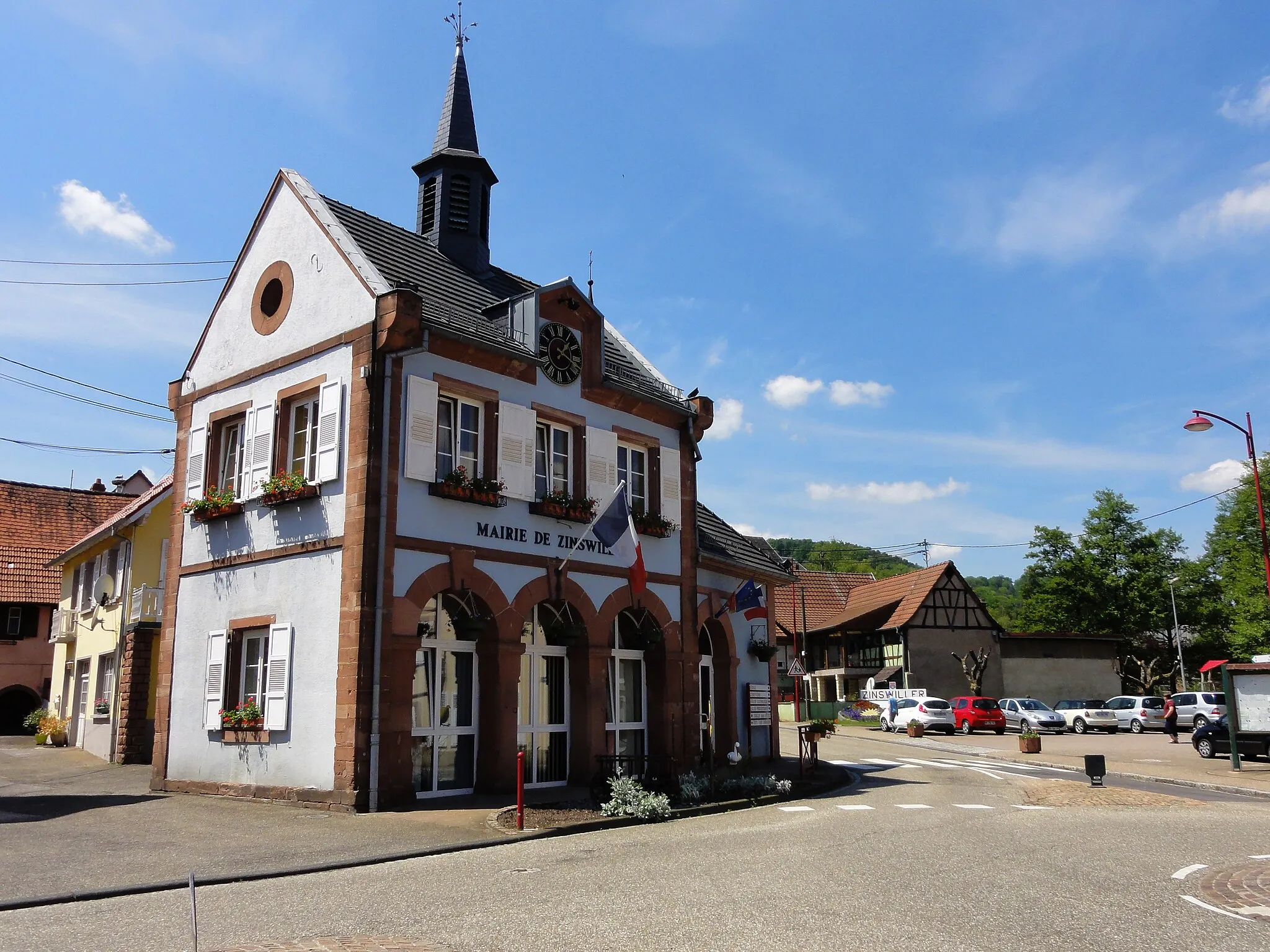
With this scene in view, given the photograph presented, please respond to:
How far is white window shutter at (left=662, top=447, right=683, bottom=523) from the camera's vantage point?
20.8 meters

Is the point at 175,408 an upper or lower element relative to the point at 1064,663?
upper

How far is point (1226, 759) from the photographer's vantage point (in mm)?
26500

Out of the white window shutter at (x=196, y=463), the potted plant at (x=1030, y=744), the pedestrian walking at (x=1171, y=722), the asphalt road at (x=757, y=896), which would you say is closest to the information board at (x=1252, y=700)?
the potted plant at (x=1030, y=744)

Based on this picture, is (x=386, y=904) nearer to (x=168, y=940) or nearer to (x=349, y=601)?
(x=168, y=940)

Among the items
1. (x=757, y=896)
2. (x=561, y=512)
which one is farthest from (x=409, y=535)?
(x=757, y=896)

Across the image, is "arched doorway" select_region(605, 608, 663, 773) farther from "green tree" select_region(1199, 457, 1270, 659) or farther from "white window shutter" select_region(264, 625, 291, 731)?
"green tree" select_region(1199, 457, 1270, 659)

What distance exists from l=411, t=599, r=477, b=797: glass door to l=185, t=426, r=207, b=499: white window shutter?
5.12 m

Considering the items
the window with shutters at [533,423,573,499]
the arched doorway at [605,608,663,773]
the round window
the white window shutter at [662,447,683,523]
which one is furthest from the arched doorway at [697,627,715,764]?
the round window

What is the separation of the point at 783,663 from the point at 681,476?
40.9 m

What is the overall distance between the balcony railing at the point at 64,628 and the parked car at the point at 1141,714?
3675cm

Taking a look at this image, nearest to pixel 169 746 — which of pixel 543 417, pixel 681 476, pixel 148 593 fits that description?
pixel 148 593

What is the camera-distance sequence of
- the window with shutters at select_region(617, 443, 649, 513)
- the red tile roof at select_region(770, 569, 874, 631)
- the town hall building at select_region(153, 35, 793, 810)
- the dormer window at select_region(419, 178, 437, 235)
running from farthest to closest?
the red tile roof at select_region(770, 569, 874, 631) → the dormer window at select_region(419, 178, 437, 235) → the window with shutters at select_region(617, 443, 649, 513) → the town hall building at select_region(153, 35, 793, 810)

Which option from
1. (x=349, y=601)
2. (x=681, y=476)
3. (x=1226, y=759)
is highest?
(x=681, y=476)

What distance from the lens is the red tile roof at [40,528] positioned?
3434 cm
